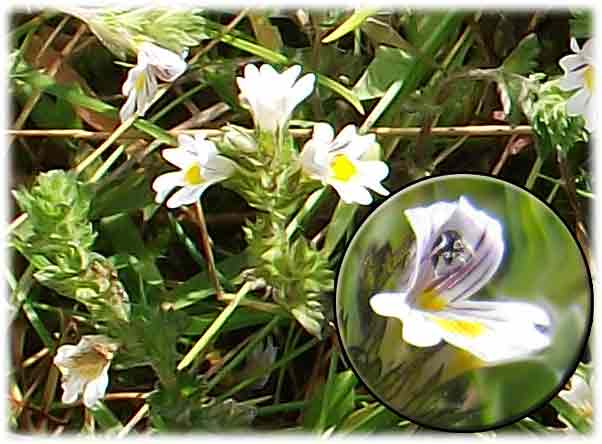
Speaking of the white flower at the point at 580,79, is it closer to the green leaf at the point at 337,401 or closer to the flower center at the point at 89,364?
the green leaf at the point at 337,401

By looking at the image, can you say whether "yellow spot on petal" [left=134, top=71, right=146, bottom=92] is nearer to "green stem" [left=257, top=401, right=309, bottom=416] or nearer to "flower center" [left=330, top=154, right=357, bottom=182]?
"flower center" [left=330, top=154, right=357, bottom=182]

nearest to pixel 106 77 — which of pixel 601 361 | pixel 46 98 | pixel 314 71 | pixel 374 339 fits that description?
pixel 46 98

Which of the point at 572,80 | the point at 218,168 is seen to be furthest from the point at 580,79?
the point at 218,168

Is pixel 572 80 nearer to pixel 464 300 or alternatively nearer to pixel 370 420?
pixel 464 300

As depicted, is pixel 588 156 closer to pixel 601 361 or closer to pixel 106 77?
pixel 601 361

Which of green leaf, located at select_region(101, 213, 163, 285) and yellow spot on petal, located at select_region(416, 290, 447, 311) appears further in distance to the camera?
green leaf, located at select_region(101, 213, 163, 285)

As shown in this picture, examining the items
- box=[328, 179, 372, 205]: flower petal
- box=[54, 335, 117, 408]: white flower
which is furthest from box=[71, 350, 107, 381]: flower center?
box=[328, 179, 372, 205]: flower petal

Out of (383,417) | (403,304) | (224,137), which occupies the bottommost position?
(383,417)
